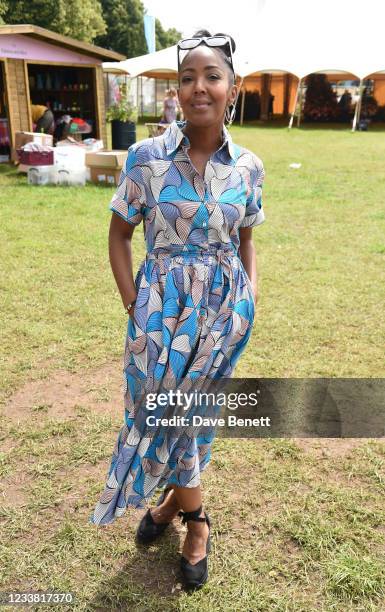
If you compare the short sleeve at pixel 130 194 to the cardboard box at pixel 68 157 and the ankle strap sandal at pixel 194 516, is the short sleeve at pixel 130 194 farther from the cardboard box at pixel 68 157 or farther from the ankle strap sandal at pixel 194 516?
the cardboard box at pixel 68 157

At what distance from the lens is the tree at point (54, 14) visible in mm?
32219

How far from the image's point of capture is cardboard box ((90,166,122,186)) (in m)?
9.73

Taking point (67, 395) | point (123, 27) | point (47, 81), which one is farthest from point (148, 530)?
point (123, 27)

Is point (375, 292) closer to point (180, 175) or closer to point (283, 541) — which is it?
point (283, 541)

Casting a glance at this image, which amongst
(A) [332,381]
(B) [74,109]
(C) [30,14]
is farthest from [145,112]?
(A) [332,381]

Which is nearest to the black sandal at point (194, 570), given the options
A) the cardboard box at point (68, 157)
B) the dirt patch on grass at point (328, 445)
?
the dirt patch on grass at point (328, 445)

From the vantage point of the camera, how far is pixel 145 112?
3203cm

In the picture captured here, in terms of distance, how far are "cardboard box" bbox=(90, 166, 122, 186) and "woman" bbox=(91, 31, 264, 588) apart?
26.4 feet

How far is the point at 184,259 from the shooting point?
1.89m

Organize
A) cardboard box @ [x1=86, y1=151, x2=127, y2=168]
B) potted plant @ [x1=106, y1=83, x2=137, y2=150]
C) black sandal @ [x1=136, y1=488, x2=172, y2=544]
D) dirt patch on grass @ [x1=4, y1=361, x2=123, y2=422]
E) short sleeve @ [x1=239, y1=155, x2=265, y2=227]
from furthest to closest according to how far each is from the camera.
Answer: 1. potted plant @ [x1=106, y1=83, x2=137, y2=150]
2. cardboard box @ [x1=86, y1=151, x2=127, y2=168]
3. dirt patch on grass @ [x1=4, y1=361, x2=123, y2=422]
4. black sandal @ [x1=136, y1=488, x2=172, y2=544]
5. short sleeve @ [x1=239, y1=155, x2=265, y2=227]

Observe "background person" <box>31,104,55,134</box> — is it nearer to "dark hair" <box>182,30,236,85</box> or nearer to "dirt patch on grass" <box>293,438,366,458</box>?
"dirt patch on grass" <box>293,438,366,458</box>

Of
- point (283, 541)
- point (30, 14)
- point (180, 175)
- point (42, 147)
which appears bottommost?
point (283, 541)

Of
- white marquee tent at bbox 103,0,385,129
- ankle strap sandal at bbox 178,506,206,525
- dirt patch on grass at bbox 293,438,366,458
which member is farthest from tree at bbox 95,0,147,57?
ankle strap sandal at bbox 178,506,206,525

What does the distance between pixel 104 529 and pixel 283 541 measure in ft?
2.66
